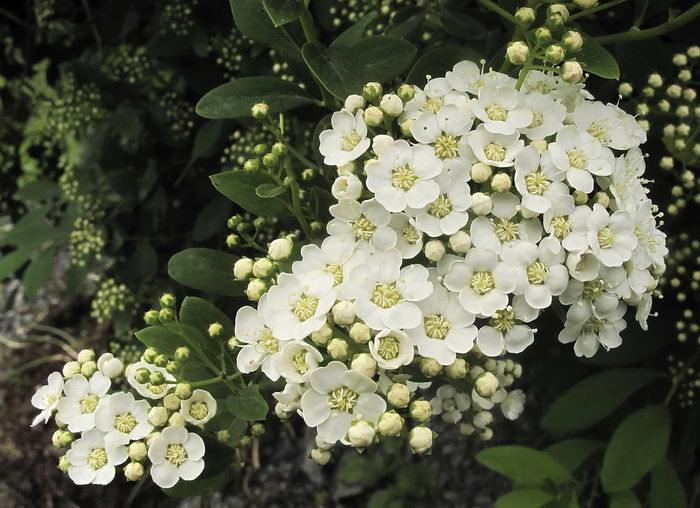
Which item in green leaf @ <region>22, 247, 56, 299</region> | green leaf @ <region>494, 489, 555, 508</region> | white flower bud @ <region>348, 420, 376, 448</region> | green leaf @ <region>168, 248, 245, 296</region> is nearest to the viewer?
white flower bud @ <region>348, 420, 376, 448</region>

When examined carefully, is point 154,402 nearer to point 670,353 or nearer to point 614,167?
point 614,167

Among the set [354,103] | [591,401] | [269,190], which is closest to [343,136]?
[354,103]

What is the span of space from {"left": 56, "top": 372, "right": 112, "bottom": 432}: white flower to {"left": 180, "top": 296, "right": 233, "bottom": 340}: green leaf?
0.59ft

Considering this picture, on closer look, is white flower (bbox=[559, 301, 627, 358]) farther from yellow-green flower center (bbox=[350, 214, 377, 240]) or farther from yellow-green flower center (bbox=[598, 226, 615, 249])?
yellow-green flower center (bbox=[350, 214, 377, 240])

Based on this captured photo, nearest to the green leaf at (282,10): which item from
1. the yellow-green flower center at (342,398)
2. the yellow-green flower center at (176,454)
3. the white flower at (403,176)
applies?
the white flower at (403,176)

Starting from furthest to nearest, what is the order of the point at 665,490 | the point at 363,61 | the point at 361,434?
the point at 665,490 → the point at 363,61 → the point at 361,434

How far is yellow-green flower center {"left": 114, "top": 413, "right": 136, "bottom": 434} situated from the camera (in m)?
1.13

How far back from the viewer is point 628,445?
1745 millimetres

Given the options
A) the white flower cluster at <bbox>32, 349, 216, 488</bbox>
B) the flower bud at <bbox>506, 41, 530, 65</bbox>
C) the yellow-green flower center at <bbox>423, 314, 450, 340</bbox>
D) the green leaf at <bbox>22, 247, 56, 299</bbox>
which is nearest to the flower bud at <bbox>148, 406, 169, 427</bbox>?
the white flower cluster at <bbox>32, 349, 216, 488</bbox>

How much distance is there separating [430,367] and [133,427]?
0.51 metres

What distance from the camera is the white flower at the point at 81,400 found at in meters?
1.18

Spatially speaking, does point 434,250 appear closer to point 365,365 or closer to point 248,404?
point 365,365

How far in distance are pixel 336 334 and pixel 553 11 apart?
0.65 metres

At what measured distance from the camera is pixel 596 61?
121 cm
